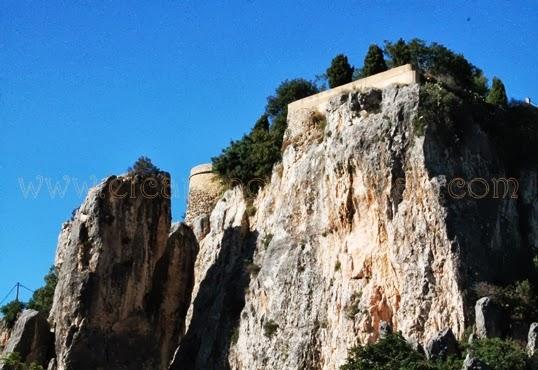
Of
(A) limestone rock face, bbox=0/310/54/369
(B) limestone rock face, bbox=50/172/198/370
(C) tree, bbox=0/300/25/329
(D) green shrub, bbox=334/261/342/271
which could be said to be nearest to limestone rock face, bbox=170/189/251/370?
(B) limestone rock face, bbox=50/172/198/370

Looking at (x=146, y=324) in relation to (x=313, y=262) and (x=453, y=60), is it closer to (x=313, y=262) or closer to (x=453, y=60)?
(x=313, y=262)

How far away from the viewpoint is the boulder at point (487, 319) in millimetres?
27297

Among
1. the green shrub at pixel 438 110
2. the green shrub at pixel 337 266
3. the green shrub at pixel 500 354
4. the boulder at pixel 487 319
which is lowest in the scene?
the green shrub at pixel 500 354

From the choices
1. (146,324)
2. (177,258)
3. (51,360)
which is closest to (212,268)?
(177,258)

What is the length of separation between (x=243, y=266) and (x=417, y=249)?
26.9 ft

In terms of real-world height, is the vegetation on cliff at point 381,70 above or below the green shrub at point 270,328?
above

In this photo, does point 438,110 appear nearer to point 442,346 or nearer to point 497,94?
point 497,94

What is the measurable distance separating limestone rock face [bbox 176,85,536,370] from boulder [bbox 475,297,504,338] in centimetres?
71

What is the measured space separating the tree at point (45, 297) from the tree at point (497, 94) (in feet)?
54.8

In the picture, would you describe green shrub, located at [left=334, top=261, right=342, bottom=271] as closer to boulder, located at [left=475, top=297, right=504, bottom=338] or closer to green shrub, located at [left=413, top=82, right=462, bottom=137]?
green shrub, located at [left=413, top=82, right=462, bottom=137]

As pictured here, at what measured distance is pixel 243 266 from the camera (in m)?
36.5

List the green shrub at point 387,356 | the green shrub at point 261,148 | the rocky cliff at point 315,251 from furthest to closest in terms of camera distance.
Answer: the green shrub at point 261,148 → the rocky cliff at point 315,251 → the green shrub at point 387,356

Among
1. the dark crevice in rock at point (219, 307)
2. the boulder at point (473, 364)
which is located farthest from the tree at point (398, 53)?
the boulder at point (473, 364)

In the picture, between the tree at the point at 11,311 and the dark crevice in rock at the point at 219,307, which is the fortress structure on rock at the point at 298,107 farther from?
the tree at the point at 11,311
